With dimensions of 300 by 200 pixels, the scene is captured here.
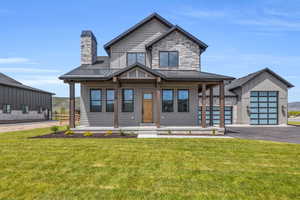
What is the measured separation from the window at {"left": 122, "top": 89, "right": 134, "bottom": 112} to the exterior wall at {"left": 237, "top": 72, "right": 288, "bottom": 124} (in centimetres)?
1431

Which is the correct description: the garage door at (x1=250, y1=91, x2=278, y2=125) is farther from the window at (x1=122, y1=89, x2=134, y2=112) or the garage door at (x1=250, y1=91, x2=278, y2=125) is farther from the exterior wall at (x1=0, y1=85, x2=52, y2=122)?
the exterior wall at (x1=0, y1=85, x2=52, y2=122)

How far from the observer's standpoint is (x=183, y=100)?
1562cm

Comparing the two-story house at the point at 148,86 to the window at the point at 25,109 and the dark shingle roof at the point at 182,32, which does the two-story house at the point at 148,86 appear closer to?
the dark shingle roof at the point at 182,32

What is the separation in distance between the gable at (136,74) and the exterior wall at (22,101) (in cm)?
2507

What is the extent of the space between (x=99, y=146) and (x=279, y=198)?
667 cm

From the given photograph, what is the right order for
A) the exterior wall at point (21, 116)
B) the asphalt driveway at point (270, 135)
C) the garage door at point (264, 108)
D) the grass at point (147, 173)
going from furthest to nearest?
the exterior wall at point (21, 116) → the garage door at point (264, 108) → the asphalt driveway at point (270, 135) → the grass at point (147, 173)

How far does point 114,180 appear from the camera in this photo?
15.8 feet

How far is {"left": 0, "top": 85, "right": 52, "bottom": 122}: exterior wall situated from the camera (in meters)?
28.8

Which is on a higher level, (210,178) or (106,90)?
(106,90)

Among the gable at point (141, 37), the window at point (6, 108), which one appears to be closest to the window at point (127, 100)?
the gable at point (141, 37)

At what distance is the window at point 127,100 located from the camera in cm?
1542

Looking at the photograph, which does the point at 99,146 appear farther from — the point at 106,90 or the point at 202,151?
the point at 106,90

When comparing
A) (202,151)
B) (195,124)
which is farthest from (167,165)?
(195,124)

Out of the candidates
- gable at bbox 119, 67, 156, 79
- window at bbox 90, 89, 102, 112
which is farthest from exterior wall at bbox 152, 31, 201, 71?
window at bbox 90, 89, 102, 112
